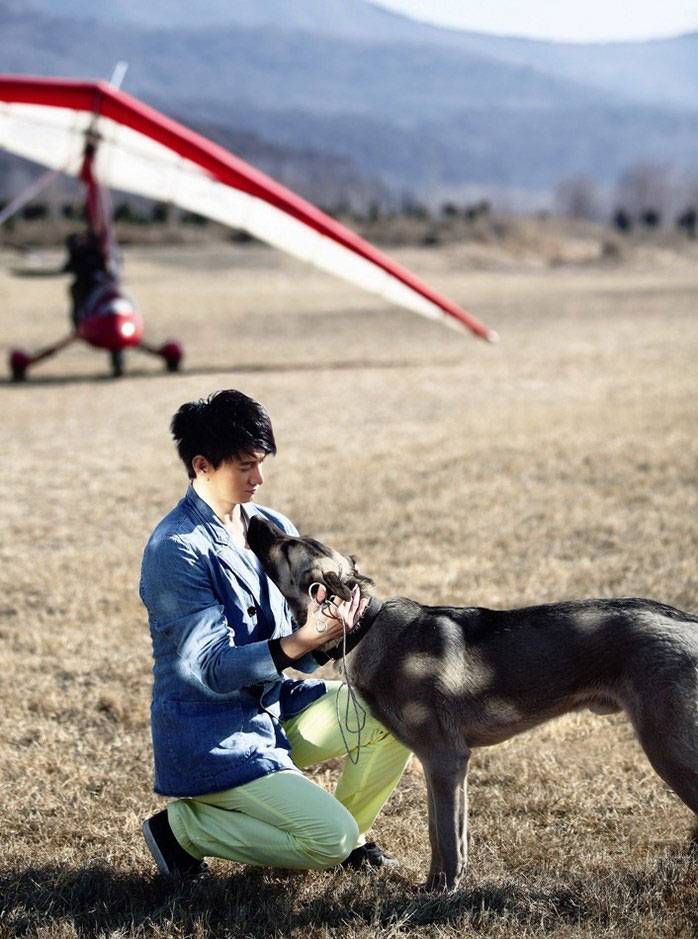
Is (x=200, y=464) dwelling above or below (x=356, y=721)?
above

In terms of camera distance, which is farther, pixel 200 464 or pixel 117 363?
pixel 117 363

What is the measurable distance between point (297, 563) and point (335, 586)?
0.25 meters

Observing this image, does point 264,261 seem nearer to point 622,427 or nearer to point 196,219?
point 196,219

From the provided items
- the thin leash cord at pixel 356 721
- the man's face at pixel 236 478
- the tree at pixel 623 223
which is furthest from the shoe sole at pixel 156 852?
the tree at pixel 623 223

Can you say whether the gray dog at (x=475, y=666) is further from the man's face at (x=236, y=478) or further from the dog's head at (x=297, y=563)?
the man's face at (x=236, y=478)

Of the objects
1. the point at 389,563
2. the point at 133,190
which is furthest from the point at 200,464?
the point at 133,190

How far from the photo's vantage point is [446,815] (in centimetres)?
360

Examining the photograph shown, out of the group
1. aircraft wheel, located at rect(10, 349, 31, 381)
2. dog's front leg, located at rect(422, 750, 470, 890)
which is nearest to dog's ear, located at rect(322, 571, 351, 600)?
dog's front leg, located at rect(422, 750, 470, 890)

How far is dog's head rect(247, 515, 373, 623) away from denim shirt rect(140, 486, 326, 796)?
0.27ft

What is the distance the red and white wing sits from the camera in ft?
36.9

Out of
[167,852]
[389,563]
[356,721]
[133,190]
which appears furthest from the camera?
[133,190]

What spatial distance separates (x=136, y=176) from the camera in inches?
569

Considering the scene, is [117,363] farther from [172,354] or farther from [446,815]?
[446,815]

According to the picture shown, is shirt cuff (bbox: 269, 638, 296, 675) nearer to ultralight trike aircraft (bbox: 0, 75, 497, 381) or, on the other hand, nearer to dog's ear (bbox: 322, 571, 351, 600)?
dog's ear (bbox: 322, 571, 351, 600)
